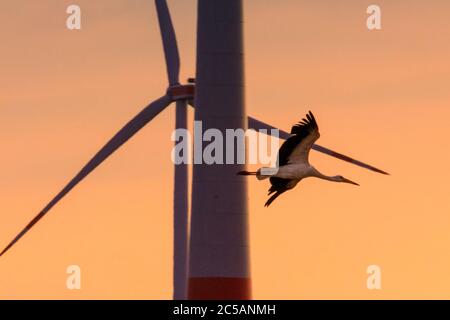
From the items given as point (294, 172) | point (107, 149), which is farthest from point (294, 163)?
point (107, 149)

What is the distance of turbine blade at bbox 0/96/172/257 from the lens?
150 m

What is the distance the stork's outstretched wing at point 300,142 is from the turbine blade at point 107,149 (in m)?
40.2

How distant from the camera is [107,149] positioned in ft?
497

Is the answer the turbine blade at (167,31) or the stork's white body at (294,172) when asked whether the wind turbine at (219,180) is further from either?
the stork's white body at (294,172)

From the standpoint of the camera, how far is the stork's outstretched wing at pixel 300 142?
110 meters

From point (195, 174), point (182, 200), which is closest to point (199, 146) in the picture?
point (195, 174)

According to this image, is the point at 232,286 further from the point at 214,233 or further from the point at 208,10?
the point at 208,10

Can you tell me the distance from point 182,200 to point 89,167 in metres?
9.71

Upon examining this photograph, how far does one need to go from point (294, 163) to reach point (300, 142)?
118 cm

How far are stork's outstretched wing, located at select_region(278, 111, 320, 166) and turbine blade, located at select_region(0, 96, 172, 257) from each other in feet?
132

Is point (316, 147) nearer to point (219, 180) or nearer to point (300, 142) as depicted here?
point (219, 180)

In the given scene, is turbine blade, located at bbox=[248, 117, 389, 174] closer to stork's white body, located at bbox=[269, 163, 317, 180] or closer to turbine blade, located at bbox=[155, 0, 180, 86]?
turbine blade, located at bbox=[155, 0, 180, 86]

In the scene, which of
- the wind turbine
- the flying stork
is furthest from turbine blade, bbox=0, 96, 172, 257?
the flying stork
